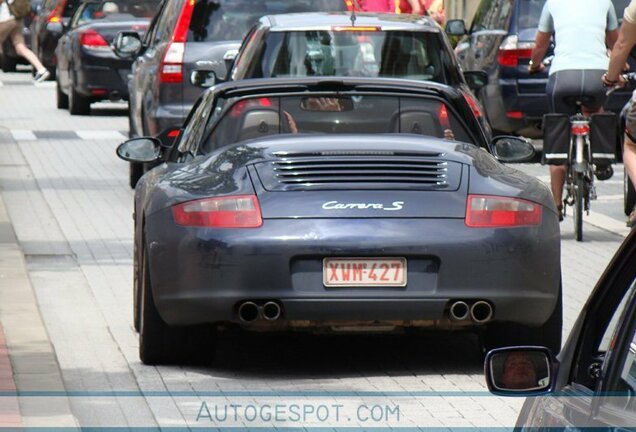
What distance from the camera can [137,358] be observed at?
8.52m

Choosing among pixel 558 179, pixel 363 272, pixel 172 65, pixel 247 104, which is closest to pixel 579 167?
pixel 558 179

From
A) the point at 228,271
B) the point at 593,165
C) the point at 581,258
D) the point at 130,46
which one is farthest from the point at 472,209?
the point at 130,46

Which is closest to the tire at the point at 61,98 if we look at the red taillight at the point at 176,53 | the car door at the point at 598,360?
the red taillight at the point at 176,53

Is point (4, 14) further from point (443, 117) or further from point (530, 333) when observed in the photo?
point (530, 333)

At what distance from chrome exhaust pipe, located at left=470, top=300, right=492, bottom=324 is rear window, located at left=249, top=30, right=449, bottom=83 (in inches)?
191

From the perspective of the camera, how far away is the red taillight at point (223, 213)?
7.64m

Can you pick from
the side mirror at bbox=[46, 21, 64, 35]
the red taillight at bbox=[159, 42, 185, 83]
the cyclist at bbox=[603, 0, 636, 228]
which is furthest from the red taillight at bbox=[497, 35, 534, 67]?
the side mirror at bbox=[46, 21, 64, 35]

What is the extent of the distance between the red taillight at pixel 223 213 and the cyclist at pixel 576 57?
600 cm

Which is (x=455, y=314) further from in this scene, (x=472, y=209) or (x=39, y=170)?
(x=39, y=170)

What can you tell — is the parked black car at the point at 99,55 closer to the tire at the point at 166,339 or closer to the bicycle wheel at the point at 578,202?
the bicycle wheel at the point at 578,202

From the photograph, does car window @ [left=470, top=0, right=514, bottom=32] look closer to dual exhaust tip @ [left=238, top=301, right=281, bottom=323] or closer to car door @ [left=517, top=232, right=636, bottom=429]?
dual exhaust tip @ [left=238, top=301, right=281, bottom=323]

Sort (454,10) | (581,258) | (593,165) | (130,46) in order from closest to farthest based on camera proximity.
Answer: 1. (581,258)
2. (593,165)
3. (130,46)
4. (454,10)

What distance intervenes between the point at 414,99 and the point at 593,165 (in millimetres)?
4788

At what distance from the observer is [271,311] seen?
7602mm
